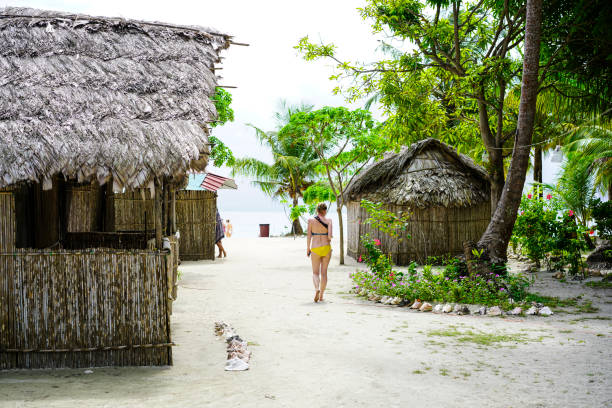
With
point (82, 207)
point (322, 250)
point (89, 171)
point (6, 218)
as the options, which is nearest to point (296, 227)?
point (82, 207)

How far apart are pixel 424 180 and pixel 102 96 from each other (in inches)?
378

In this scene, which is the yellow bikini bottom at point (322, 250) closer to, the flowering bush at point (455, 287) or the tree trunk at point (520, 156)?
the flowering bush at point (455, 287)

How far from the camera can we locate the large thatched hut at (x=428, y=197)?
532 inches

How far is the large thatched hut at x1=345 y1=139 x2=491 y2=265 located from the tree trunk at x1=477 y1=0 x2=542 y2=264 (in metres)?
3.95

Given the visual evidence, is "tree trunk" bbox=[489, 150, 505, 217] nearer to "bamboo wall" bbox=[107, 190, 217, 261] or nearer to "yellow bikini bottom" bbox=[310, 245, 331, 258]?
"yellow bikini bottom" bbox=[310, 245, 331, 258]

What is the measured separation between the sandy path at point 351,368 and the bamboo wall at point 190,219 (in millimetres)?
6202

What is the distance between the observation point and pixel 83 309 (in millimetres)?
5020

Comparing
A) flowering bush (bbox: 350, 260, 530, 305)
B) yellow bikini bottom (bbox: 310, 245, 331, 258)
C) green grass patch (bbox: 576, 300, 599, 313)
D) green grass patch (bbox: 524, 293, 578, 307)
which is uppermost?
yellow bikini bottom (bbox: 310, 245, 331, 258)

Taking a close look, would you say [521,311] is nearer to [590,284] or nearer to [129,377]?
[590,284]

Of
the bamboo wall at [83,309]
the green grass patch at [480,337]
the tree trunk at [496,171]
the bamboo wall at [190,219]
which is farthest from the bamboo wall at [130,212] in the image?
the green grass patch at [480,337]

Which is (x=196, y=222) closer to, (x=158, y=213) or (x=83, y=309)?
(x=158, y=213)

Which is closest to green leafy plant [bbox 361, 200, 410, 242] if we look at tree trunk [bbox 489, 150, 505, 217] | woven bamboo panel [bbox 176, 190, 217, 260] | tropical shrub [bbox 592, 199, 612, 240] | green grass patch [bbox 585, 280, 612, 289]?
tree trunk [bbox 489, 150, 505, 217]

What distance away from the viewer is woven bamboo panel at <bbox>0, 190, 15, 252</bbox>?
533cm

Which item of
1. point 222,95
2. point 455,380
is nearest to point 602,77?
point 455,380
